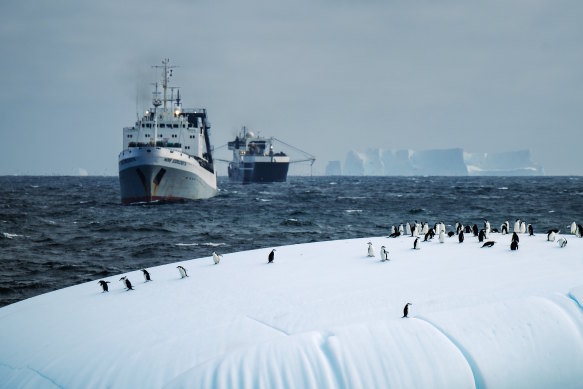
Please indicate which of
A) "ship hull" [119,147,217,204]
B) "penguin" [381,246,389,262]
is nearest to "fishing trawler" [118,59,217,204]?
"ship hull" [119,147,217,204]

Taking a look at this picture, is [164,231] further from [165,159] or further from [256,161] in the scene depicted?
[256,161]

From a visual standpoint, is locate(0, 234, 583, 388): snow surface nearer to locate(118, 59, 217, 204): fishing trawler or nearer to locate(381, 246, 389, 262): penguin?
locate(381, 246, 389, 262): penguin

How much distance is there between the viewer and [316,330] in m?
7.77

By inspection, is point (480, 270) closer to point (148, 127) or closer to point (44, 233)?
point (44, 233)

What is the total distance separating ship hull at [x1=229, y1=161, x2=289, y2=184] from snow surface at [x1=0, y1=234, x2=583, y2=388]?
129667mm

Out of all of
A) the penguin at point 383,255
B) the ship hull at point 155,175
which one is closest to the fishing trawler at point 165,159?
the ship hull at point 155,175

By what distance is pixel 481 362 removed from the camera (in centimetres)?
726

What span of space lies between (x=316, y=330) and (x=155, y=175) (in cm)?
5535

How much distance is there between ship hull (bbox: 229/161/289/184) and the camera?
14150cm

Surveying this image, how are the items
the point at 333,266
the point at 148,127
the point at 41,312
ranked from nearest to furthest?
the point at 41,312, the point at 333,266, the point at 148,127

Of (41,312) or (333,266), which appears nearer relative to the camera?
(41,312)

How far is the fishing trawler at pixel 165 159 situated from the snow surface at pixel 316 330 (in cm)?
4978

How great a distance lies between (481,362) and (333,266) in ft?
19.0

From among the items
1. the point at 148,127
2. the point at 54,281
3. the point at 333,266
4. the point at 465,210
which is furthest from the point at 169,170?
the point at 333,266
